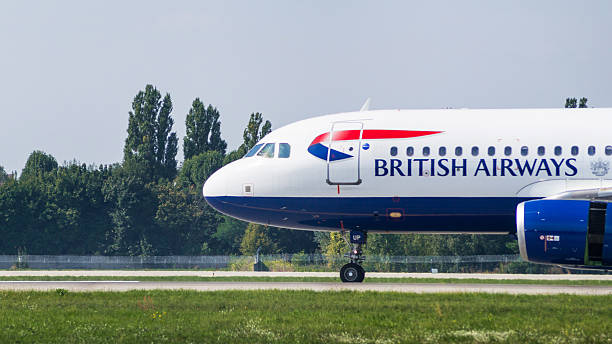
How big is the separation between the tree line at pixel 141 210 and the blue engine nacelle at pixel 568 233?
5204 centimetres

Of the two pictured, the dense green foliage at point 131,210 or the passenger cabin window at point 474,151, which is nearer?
the passenger cabin window at point 474,151

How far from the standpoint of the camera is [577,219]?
910 inches

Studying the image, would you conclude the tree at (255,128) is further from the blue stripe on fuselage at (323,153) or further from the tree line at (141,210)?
the blue stripe on fuselage at (323,153)

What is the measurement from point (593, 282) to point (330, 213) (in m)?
11.3

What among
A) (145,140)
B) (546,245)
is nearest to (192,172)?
(145,140)

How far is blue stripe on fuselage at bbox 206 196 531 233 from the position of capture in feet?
92.0

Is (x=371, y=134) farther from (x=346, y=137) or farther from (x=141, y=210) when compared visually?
(x=141, y=210)

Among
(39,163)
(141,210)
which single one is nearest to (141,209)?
(141,210)

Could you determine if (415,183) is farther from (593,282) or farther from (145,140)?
(145,140)

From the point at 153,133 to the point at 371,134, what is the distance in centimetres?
9231

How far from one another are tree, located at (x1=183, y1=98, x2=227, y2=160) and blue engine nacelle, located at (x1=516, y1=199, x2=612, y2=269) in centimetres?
9986

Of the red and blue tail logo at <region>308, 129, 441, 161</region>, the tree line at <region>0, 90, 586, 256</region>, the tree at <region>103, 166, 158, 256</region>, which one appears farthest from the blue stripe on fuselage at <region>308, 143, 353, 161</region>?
the tree at <region>103, 166, 158, 256</region>

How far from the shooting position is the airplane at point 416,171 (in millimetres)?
27344

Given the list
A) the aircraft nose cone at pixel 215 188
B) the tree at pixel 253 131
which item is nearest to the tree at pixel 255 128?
the tree at pixel 253 131
